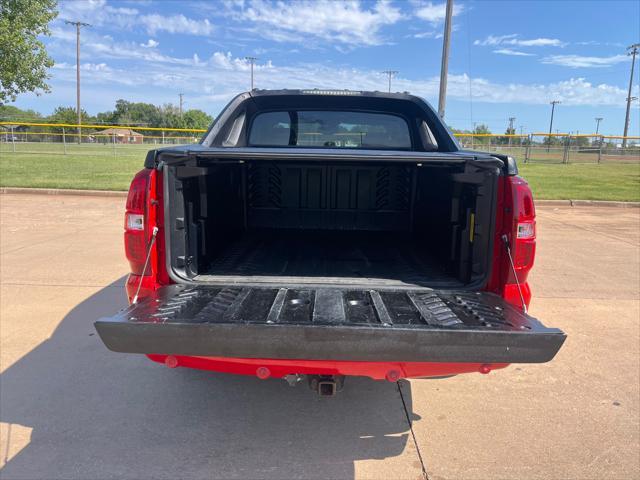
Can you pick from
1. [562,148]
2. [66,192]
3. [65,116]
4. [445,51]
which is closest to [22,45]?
[66,192]

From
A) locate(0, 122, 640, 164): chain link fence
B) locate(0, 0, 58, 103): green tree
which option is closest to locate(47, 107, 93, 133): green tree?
locate(0, 122, 640, 164): chain link fence

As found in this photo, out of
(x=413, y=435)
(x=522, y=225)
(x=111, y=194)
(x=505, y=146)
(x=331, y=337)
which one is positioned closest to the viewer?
(x=331, y=337)

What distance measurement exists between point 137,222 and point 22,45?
16.2m

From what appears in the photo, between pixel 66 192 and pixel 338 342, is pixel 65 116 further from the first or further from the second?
pixel 338 342

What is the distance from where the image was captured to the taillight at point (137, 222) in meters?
2.53

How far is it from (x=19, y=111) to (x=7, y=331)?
101 meters

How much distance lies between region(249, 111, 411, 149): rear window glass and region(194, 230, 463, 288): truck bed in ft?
2.67

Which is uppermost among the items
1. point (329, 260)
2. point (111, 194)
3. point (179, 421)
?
point (329, 260)

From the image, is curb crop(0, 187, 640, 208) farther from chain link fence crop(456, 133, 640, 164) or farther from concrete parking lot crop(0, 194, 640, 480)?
chain link fence crop(456, 133, 640, 164)

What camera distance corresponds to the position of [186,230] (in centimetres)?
277

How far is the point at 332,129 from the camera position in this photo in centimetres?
433

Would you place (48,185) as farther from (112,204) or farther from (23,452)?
(23,452)

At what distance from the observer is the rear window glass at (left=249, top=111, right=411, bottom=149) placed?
169 inches

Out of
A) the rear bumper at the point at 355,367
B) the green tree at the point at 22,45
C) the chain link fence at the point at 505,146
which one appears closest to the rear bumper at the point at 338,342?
the rear bumper at the point at 355,367
